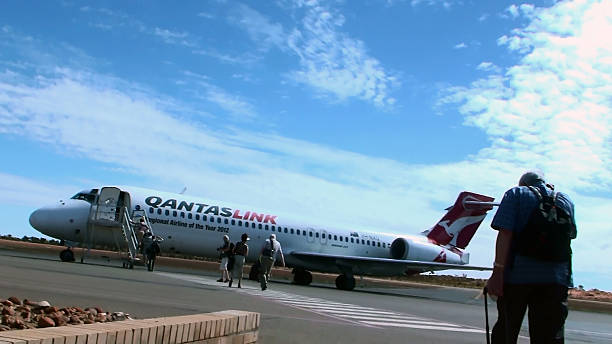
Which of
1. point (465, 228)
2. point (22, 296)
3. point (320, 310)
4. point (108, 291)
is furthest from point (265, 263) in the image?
point (465, 228)

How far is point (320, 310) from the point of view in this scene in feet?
36.8

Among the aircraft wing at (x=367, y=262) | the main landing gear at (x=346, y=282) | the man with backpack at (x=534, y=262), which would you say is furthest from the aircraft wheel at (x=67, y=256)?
the man with backpack at (x=534, y=262)

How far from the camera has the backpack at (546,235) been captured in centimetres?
469

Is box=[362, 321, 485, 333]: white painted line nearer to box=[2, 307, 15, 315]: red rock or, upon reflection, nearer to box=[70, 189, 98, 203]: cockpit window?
box=[2, 307, 15, 315]: red rock

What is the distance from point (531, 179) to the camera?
5.06 metres

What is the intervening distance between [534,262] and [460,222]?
29367 mm

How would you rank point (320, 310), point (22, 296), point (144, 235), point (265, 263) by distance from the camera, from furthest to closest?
point (144, 235), point (265, 263), point (320, 310), point (22, 296)

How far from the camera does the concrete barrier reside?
3.28 m

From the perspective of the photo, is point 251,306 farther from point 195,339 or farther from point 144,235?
point 144,235

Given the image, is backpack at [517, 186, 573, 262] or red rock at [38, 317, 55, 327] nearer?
backpack at [517, 186, 573, 262]

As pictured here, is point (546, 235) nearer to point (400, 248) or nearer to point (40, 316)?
point (40, 316)

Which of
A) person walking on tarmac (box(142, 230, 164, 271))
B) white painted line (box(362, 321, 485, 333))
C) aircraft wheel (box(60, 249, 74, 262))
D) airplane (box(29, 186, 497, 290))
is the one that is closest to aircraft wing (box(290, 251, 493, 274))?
airplane (box(29, 186, 497, 290))

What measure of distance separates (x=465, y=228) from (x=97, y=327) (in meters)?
31.2

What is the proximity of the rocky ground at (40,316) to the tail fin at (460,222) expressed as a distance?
93.8 feet
